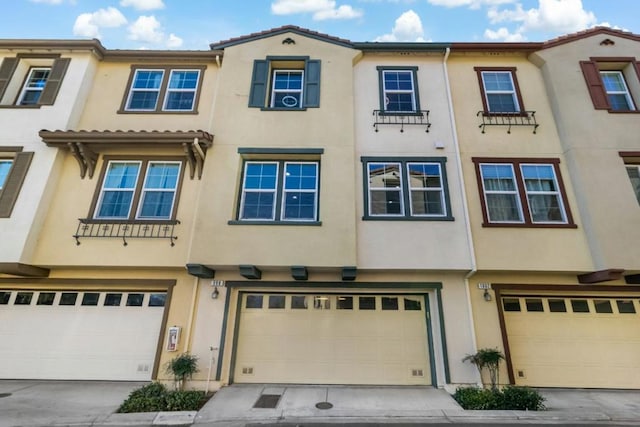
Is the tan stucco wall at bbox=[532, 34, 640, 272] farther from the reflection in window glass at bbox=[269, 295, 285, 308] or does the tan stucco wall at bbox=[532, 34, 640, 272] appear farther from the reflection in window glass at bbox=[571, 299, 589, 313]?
the reflection in window glass at bbox=[269, 295, 285, 308]

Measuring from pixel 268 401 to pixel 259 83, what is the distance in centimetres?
831

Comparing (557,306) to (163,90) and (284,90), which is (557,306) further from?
(163,90)

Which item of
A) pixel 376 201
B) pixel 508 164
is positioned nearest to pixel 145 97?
pixel 376 201

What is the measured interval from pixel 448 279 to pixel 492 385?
2.42 m

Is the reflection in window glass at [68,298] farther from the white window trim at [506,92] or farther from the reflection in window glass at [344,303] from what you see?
the white window trim at [506,92]

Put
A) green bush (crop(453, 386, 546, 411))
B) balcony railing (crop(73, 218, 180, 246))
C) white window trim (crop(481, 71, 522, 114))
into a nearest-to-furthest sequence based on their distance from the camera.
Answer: green bush (crop(453, 386, 546, 411))
balcony railing (crop(73, 218, 180, 246))
white window trim (crop(481, 71, 522, 114))

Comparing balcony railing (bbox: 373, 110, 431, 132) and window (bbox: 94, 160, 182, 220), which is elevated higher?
balcony railing (bbox: 373, 110, 431, 132)

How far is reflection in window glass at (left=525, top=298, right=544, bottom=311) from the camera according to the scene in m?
7.66

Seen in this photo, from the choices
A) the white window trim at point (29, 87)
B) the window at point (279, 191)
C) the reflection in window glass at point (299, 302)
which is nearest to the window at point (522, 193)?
the window at point (279, 191)

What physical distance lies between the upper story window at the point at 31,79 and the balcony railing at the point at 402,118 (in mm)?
9315

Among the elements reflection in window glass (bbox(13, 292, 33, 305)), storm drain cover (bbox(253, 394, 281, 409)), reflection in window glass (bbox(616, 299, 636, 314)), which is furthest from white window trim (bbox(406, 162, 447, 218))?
reflection in window glass (bbox(13, 292, 33, 305))

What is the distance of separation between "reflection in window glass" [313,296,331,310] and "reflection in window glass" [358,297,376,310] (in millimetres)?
835

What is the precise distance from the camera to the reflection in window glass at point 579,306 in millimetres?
7609

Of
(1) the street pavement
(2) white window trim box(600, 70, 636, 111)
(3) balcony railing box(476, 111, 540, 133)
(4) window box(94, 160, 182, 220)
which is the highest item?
(2) white window trim box(600, 70, 636, 111)
